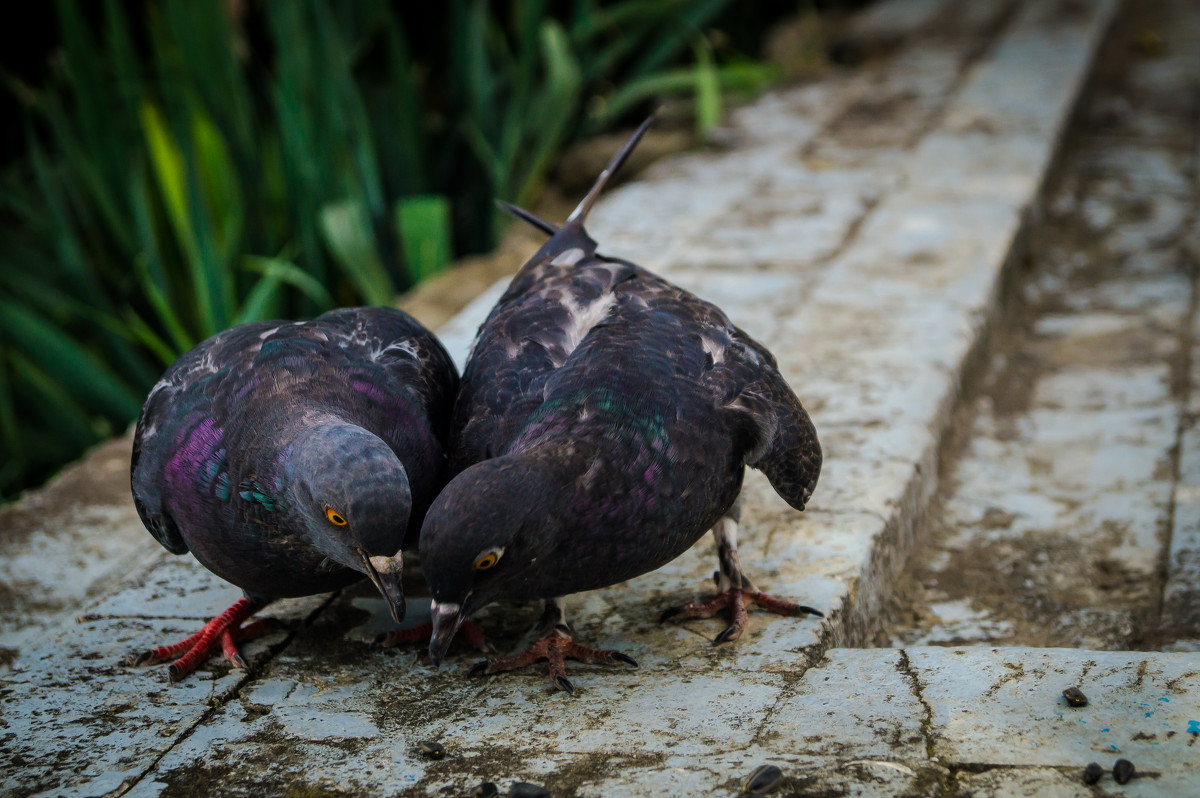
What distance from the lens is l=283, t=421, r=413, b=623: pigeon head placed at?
2061 mm

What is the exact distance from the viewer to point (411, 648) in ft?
8.36

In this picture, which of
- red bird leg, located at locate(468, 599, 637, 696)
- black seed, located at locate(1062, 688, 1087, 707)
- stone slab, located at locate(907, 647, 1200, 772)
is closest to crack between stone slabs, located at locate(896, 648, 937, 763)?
stone slab, located at locate(907, 647, 1200, 772)

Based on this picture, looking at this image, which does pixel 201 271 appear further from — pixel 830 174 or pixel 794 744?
pixel 794 744

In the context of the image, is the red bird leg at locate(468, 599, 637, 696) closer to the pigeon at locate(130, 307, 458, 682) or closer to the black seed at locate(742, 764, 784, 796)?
the pigeon at locate(130, 307, 458, 682)

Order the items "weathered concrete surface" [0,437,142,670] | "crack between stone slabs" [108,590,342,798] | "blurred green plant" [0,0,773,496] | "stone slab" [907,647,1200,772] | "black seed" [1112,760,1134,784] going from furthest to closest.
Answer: "blurred green plant" [0,0,773,496], "weathered concrete surface" [0,437,142,670], "crack between stone slabs" [108,590,342,798], "stone slab" [907,647,1200,772], "black seed" [1112,760,1134,784]

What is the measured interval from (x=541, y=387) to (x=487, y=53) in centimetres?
391

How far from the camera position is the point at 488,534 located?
198 cm

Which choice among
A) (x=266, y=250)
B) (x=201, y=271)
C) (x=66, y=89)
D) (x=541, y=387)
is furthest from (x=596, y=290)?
(x=66, y=89)

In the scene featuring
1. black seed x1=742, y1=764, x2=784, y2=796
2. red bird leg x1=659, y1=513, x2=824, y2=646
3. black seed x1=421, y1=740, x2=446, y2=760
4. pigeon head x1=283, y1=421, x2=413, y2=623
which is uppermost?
pigeon head x1=283, y1=421, x2=413, y2=623

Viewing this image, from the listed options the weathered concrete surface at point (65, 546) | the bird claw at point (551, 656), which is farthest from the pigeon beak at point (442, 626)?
the weathered concrete surface at point (65, 546)

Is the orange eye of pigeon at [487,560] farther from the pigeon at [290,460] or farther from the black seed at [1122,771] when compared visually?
the black seed at [1122,771]

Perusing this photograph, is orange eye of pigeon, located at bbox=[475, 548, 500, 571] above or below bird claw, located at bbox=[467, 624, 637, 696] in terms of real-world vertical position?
above

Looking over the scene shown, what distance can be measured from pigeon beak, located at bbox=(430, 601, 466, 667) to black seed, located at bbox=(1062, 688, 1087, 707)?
108 cm

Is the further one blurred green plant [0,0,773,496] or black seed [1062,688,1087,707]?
blurred green plant [0,0,773,496]
